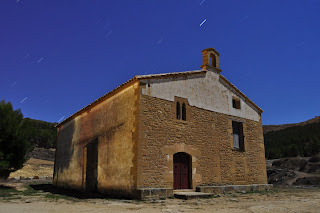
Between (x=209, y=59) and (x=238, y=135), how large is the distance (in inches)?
186

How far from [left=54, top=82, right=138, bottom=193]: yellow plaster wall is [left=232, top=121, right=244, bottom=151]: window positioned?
6.65m

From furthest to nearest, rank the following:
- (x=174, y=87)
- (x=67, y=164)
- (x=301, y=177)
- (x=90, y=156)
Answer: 1. (x=301, y=177)
2. (x=67, y=164)
3. (x=90, y=156)
4. (x=174, y=87)

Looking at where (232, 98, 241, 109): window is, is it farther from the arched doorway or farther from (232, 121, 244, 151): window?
the arched doorway

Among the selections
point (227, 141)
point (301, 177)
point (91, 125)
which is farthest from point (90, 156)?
point (301, 177)

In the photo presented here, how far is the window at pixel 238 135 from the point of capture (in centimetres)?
1472

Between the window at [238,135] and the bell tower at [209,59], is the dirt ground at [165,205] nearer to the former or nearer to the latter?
the window at [238,135]

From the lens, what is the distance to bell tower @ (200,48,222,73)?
14.4 metres

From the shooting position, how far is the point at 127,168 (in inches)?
419

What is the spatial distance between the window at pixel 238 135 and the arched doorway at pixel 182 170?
382cm

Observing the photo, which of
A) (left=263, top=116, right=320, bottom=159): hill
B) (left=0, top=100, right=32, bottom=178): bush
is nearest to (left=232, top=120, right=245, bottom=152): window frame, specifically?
(left=0, top=100, right=32, bottom=178): bush

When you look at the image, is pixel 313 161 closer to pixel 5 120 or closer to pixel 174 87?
pixel 174 87

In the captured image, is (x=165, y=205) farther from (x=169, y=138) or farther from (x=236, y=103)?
(x=236, y=103)

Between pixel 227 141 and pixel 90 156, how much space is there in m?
7.40

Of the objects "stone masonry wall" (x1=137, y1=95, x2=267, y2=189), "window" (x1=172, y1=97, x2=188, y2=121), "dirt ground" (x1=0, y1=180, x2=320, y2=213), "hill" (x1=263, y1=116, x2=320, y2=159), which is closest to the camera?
"dirt ground" (x1=0, y1=180, x2=320, y2=213)
